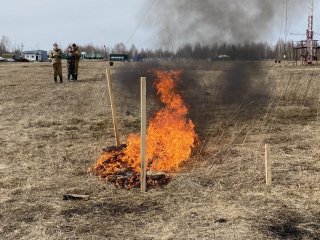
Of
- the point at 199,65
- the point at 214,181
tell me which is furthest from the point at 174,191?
the point at 199,65

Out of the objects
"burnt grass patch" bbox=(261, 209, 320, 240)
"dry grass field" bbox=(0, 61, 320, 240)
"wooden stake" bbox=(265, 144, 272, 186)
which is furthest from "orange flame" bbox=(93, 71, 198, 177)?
"burnt grass patch" bbox=(261, 209, 320, 240)

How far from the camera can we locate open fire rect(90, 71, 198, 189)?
7957 mm

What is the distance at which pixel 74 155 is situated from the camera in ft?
33.2

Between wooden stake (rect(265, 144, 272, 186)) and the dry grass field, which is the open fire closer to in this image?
the dry grass field

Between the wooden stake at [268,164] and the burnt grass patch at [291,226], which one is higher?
the wooden stake at [268,164]

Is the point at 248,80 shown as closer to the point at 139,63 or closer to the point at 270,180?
the point at 139,63

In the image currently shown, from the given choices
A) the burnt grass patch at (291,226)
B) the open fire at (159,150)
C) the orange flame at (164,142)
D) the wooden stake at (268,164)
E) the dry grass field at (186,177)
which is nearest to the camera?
the burnt grass patch at (291,226)

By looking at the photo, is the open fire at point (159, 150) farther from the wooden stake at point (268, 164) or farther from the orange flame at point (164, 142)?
the wooden stake at point (268, 164)

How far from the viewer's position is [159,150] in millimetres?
8836

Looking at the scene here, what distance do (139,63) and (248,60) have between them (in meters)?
3.11

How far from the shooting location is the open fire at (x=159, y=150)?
796 centimetres

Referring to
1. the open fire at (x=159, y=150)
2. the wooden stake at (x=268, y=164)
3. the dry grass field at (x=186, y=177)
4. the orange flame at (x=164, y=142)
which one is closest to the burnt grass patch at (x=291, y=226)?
the dry grass field at (x=186, y=177)

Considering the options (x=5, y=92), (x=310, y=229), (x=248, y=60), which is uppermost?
(x=248, y=60)

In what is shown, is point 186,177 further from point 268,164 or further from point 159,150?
point 268,164
